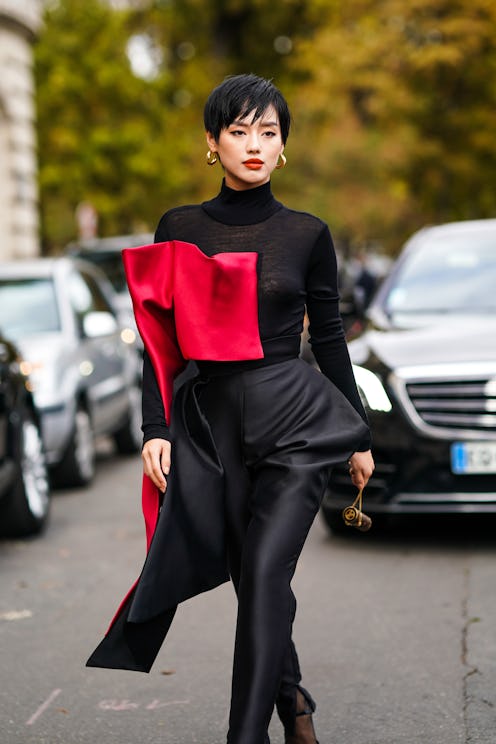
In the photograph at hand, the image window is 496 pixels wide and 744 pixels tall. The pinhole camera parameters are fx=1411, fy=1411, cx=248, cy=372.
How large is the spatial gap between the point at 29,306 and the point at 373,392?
12.9ft

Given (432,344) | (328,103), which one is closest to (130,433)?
(432,344)

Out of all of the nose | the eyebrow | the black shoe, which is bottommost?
the black shoe

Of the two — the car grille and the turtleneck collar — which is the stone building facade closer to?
the car grille

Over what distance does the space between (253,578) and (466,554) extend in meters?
3.67

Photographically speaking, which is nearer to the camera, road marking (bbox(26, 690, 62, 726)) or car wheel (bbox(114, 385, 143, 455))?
road marking (bbox(26, 690, 62, 726))

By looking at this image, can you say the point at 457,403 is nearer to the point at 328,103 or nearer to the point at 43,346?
the point at 43,346

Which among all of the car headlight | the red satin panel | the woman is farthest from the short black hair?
the car headlight

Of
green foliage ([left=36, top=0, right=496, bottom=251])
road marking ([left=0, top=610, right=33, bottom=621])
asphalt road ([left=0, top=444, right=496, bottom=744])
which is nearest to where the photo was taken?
asphalt road ([left=0, top=444, right=496, bottom=744])

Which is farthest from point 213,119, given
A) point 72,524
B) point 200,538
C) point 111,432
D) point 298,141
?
point 298,141

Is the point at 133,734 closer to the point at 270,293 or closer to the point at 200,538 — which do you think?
the point at 200,538

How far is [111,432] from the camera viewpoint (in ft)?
37.0

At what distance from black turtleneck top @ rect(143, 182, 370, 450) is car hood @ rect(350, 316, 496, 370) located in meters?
3.38

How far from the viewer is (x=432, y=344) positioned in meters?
7.26

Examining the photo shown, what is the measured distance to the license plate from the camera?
6.86 m
